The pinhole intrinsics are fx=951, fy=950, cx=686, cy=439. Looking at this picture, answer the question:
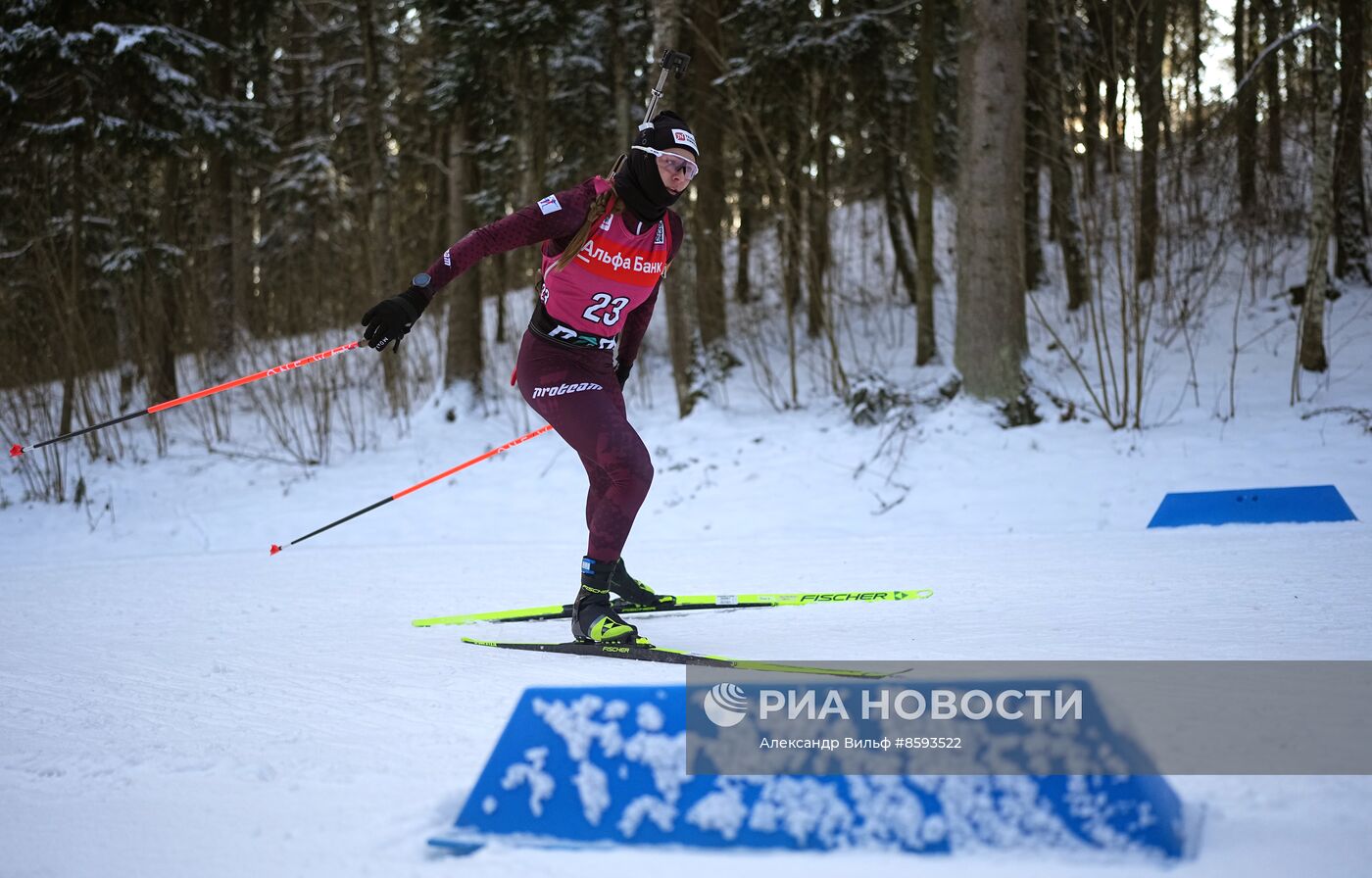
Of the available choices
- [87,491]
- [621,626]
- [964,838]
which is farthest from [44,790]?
[87,491]

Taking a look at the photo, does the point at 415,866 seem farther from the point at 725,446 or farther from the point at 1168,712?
the point at 725,446

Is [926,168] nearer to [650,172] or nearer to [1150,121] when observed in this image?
[1150,121]

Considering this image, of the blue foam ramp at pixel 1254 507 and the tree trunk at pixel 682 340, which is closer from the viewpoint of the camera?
the blue foam ramp at pixel 1254 507

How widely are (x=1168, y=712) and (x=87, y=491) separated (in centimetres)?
957

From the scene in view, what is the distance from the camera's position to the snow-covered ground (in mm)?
2080

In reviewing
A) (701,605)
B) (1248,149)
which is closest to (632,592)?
(701,605)

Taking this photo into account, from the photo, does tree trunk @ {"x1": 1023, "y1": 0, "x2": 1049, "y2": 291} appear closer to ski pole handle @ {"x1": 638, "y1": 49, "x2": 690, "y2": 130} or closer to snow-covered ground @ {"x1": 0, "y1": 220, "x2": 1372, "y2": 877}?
snow-covered ground @ {"x1": 0, "y1": 220, "x2": 1372, "y2": 877}

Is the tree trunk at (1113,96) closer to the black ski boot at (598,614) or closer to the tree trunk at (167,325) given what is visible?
the black ski boot at (598,614)

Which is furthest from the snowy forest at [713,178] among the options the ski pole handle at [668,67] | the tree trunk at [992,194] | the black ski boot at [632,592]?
the black ski boot at [632,592]

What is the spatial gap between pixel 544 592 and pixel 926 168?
25.6 ft

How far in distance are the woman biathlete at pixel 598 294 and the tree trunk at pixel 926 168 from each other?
25.3ft

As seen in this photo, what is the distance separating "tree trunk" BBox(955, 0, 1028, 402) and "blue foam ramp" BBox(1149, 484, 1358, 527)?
216 cm

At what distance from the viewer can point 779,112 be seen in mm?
12914

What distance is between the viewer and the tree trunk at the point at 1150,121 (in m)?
8.41
